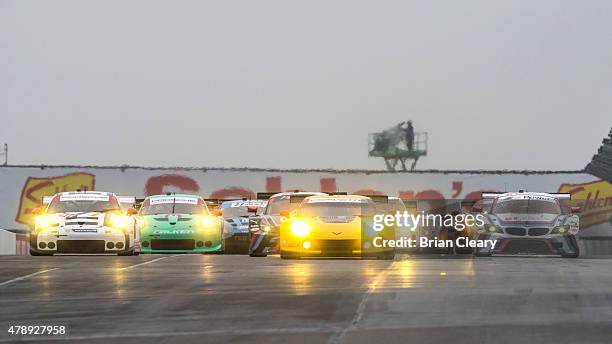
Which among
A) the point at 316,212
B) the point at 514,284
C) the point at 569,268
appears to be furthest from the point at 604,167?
the point at 514,284

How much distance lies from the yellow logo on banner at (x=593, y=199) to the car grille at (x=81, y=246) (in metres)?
29.2

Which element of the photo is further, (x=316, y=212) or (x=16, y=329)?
(x=316, y=212)

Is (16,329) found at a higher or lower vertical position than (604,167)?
lower

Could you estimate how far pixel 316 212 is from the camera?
2481 cm

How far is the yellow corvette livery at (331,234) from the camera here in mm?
23766

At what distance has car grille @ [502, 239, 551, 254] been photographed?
86.9 ft

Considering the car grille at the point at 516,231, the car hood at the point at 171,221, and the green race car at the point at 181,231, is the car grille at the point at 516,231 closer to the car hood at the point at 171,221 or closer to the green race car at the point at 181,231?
the green race car at the point at 181,231

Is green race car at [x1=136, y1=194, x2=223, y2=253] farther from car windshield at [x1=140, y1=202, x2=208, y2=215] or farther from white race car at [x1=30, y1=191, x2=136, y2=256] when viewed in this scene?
white race car at [x1=30, y1=191, x2=136, y2=256]

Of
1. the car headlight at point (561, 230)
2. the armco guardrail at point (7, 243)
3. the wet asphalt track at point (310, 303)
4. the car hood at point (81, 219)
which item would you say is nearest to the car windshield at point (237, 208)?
the car hood at point (81, 219)

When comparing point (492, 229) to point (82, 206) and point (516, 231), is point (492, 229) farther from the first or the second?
point (82, 206)

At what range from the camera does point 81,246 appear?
25.2 metres

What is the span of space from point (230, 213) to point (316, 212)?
625 cm

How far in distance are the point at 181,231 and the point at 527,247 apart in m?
7.15

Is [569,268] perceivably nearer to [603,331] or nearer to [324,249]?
[324,249]
